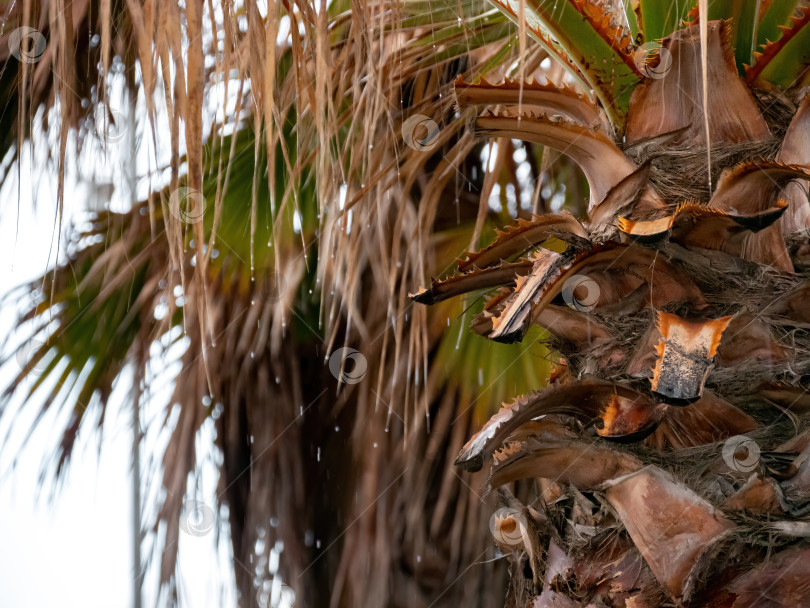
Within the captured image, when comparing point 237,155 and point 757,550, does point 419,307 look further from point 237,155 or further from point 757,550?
point 757,550

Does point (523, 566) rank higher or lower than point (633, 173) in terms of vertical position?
lower

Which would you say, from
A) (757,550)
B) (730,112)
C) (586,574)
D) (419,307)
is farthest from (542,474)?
(419,307)

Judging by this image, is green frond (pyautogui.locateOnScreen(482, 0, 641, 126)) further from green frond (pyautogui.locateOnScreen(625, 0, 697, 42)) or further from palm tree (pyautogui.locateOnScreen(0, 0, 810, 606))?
green frond (pyautogui.locateOnScreen(625, 0, 697, 42))

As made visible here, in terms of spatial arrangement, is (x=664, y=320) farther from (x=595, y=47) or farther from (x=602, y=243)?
(x=595, y=47)

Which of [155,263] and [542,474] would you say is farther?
[155,263]

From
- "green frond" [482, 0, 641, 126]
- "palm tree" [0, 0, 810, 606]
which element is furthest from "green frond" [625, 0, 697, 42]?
"green frond" [482, 0, 641, 126]

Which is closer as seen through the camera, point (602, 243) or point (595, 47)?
point (602, 243)

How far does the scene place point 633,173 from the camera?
116cm

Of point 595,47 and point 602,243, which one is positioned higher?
point 595,47

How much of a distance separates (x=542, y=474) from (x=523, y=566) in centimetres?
15

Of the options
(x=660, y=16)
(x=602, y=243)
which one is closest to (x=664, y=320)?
(x=602, y=243)

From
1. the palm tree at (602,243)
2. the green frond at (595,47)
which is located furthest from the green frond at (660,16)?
the green frond at (595,47)

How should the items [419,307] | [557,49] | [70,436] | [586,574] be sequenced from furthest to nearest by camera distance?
1. [70,436]
2. [419,307]
3. [557,49]
4. [586,574]

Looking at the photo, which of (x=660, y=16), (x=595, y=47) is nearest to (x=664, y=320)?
(x=595, y=47)
